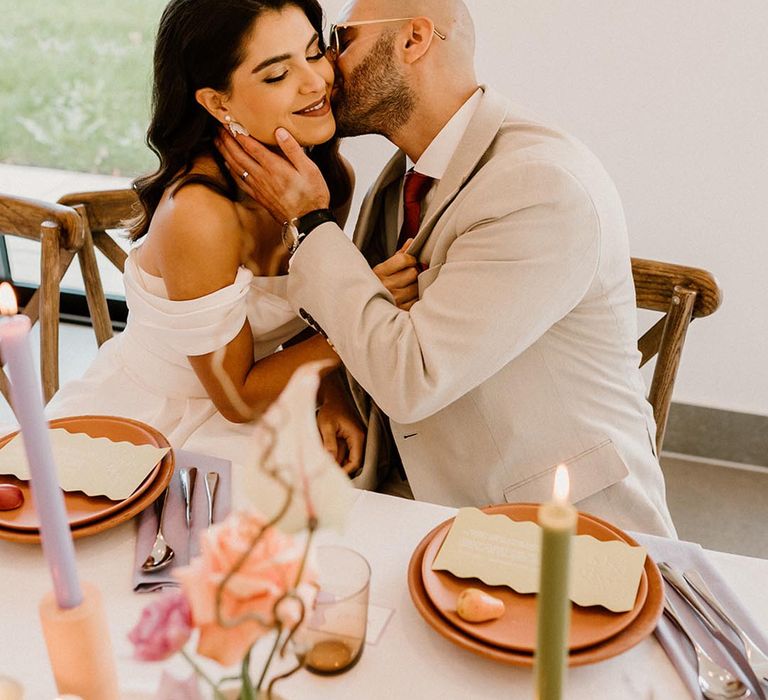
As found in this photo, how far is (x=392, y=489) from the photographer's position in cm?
180

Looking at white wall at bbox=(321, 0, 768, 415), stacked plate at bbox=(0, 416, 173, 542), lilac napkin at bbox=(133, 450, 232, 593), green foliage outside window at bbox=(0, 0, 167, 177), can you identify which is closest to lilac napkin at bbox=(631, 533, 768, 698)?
lilac napkin at bbox=(133, 450, 232, 593)

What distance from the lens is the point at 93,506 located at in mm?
1220

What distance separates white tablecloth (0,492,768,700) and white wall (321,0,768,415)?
1696 mm

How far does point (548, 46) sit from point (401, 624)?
200 cm

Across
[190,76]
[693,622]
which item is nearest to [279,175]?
[190,76]

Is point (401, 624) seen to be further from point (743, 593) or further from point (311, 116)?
point (311, 116)

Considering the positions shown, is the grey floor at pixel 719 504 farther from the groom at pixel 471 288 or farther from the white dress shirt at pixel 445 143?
the white dress shirt at pixel 445 143

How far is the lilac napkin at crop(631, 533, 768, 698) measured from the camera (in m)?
0.99

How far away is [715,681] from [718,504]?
78.1 inches

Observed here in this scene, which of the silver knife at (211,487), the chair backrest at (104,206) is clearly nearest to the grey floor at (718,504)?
the chair backrest at (104,206)

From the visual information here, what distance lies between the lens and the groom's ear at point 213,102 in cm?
172

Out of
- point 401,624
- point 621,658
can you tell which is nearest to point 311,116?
point 401,624

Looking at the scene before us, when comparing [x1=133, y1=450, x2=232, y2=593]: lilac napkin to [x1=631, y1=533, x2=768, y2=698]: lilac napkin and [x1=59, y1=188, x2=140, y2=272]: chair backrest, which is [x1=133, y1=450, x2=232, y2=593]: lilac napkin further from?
[x1=59, y1=188, x2=140, y2=272]: chair backrest

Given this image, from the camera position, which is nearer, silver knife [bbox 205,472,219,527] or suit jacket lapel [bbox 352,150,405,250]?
silver knife [bbox 205,472,219,527]
